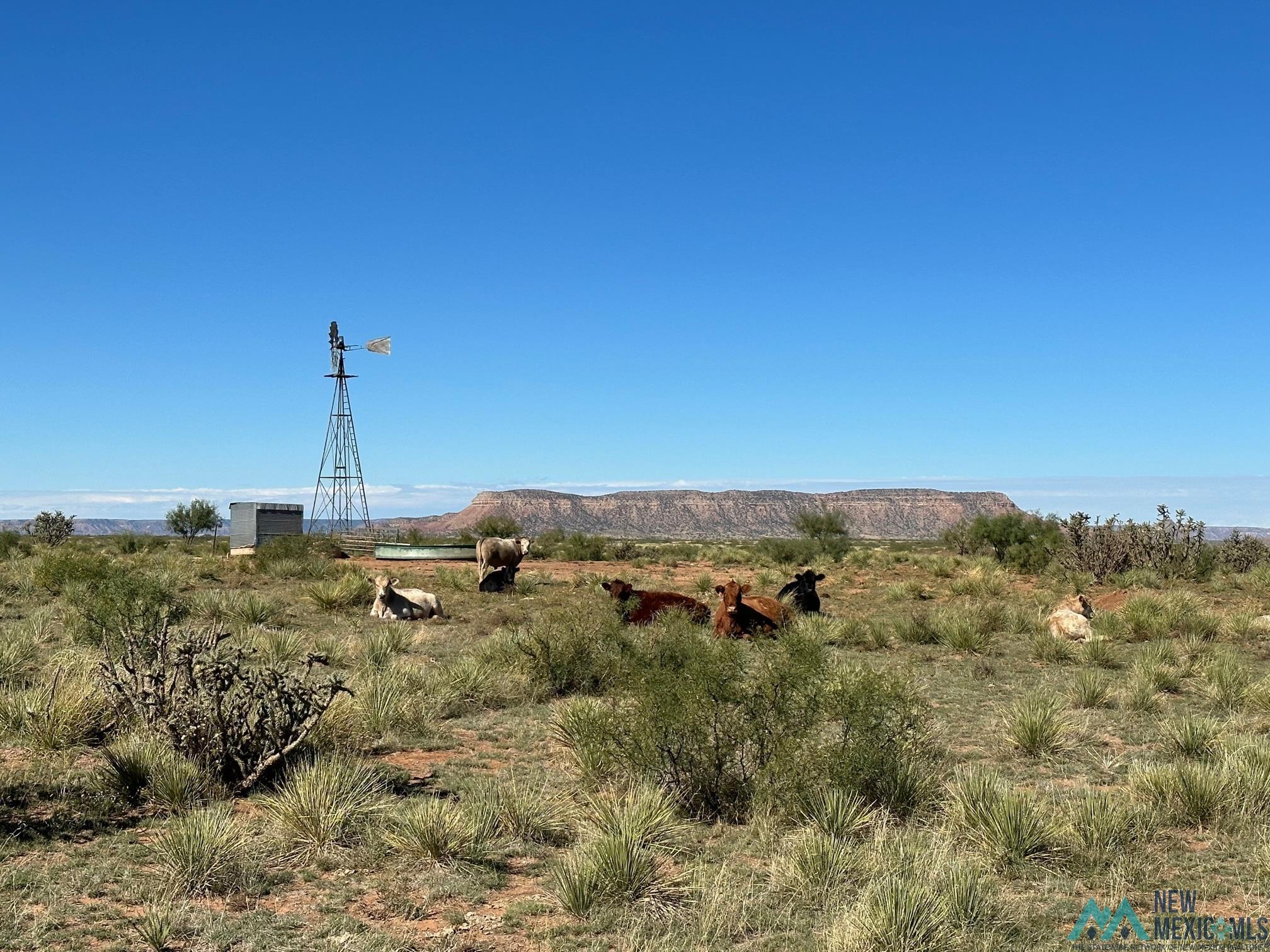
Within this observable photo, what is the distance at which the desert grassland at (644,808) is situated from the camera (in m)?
4.94

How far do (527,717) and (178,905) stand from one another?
16.9ft

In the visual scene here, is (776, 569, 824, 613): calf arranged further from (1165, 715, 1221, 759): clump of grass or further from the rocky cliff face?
the rocky cliff face

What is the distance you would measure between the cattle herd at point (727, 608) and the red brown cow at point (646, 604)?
0.01m

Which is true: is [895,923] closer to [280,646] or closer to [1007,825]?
[1007,825]

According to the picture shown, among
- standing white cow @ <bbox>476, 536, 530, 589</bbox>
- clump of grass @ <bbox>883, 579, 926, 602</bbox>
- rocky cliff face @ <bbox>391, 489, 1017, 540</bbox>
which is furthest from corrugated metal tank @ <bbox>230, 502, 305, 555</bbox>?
rocky cliff face @ <bbox>391, 489, 1017, 540</bbox>

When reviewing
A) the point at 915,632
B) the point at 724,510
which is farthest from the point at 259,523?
the point at 724,510

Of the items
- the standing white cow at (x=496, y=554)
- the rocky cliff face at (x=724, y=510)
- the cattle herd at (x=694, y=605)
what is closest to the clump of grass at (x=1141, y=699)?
the cattle herd at (x=694, y=605)

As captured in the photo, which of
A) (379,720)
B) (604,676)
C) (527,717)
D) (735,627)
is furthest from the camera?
(735,627)

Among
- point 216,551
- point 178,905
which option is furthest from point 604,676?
point 216,551

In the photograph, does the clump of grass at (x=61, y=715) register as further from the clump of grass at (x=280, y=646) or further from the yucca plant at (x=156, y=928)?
A: the yucca plant at (x=156, y=928)

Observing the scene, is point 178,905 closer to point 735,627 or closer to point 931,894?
point 931,894

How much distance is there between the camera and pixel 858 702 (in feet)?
23.2

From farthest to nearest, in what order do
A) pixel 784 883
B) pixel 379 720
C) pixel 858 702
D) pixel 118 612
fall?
pixel 118 612 → pixel 379 720 → pixel 858 702 → pixel 784 883

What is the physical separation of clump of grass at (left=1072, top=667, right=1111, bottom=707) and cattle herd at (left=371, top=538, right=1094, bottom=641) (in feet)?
13.0
